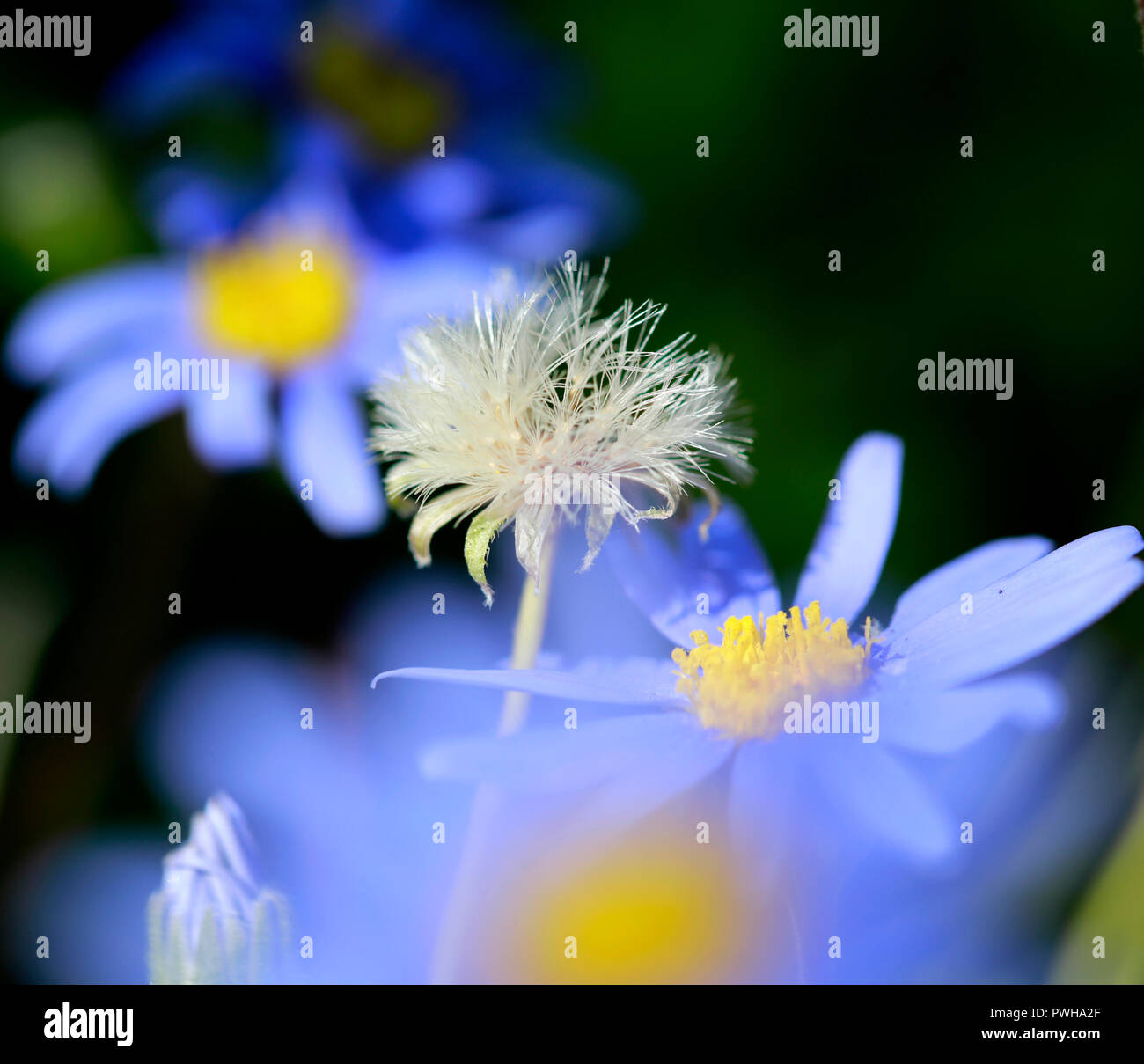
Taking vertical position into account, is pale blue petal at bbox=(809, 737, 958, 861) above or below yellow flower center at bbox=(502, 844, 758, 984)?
above

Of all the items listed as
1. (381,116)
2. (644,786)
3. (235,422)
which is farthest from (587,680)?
(381,116)

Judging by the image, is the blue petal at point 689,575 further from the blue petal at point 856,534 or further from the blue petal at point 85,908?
the blue petal at point 85,908

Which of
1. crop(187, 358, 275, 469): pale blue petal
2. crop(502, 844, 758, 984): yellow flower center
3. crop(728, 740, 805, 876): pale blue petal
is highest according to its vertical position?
crop(187, 358, 275, 469): pale blue petal

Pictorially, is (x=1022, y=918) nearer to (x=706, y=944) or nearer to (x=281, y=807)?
(x=706, y=944)

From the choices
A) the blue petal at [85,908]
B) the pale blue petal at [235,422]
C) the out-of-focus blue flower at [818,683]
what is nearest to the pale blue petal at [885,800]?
the out-of-focus blue flower at [818,683]

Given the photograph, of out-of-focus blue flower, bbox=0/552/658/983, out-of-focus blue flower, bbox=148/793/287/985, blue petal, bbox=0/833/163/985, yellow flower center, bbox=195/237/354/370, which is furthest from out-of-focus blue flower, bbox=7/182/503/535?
out-of-focus blue flower, bbox=148/793/287/985

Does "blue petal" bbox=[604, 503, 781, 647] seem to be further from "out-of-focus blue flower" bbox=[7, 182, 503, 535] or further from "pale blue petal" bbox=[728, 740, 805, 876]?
"out-of-focus blue flower" bbox=[7, 182, 503, 535]

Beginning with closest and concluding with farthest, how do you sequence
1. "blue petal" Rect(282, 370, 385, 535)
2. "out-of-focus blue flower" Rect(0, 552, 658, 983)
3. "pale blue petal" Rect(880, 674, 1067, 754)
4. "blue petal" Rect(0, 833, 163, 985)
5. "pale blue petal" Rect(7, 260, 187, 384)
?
"pale blue petal" Rect(880, 674, 1067, 754) < "out-of-focus blue flower" Rect(0, 552, 658, 983) < "blue petal" Rect(0, 833, 163, 985) < "blue petal" Rect(282, 370, 385, 535) < "pale blue petal" Rect(7, 260, 187, 384)
